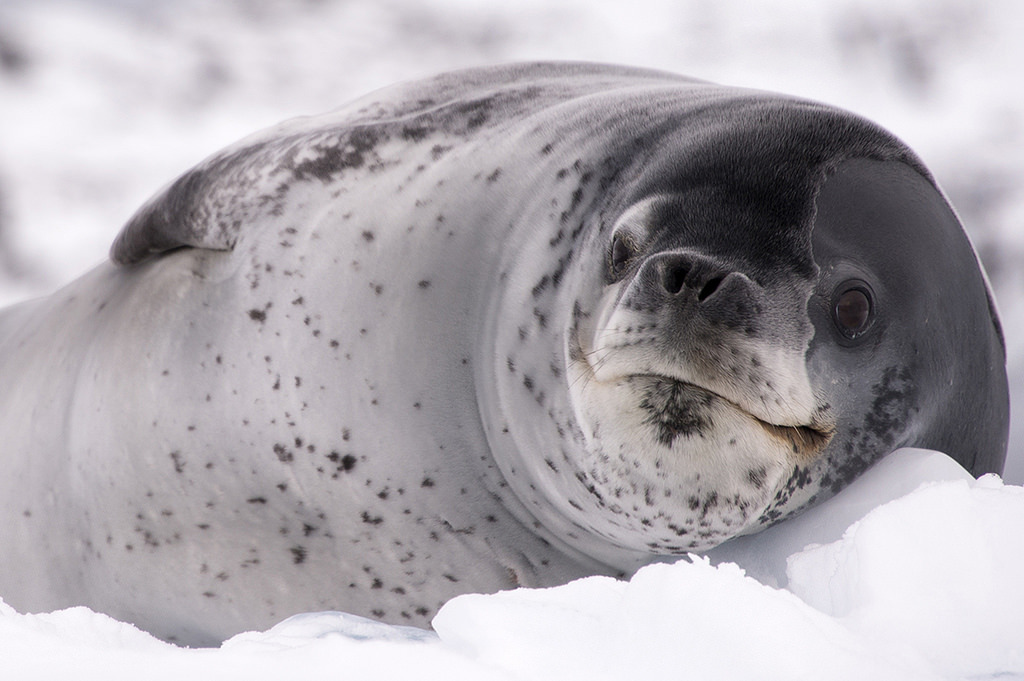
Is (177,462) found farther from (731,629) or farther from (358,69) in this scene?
(358,69)

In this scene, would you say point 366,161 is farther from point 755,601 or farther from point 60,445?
point 755,601

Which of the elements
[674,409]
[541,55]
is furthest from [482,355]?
[541,55]

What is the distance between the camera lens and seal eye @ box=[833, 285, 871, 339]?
1244mm

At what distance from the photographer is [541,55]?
3756mm

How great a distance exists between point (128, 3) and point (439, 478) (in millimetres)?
2715

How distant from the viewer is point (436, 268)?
1.60m

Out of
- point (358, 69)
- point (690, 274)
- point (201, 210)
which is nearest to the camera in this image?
point (690, 274)

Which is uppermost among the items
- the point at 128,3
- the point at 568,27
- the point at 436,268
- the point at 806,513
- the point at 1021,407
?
the point at 128,3

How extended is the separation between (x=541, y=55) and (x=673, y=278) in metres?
2.75

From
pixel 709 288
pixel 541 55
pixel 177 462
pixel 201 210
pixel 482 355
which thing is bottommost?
pixel 177 462

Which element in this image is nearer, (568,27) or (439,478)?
(439,478)

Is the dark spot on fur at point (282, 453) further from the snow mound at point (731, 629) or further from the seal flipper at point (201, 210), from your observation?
the snow mound at point (731, 629)

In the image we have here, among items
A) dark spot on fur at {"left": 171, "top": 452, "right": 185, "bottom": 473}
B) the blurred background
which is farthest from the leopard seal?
the blurred background

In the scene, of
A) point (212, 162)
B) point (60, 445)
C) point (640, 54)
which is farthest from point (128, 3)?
point (60, 445)
